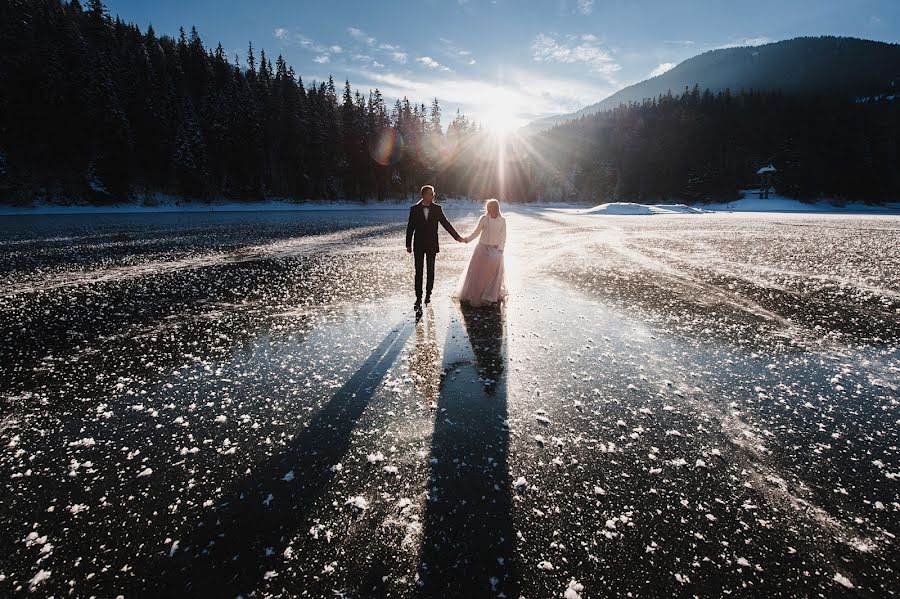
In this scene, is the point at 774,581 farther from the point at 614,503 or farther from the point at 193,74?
the point at 193,74

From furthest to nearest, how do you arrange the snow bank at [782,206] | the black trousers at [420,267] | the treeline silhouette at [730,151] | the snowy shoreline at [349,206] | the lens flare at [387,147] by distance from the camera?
the treeline silhouette at [730,151] → the lens flare at [387,147] → the snow bank at [782,206] → the snowy shoreline at [349,206] → the black trousers at [420,267]

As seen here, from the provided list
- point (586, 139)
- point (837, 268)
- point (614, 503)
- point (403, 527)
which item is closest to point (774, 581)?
point (614, 503)

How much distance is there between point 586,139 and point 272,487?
5110 inches

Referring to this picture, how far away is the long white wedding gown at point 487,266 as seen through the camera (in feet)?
26.2

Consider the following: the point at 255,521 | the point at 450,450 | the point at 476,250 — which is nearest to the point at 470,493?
the point at 450,450

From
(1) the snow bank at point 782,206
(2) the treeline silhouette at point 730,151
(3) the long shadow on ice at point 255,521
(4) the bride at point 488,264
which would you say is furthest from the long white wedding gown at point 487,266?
(2) the treeline silhouette at point 730,151

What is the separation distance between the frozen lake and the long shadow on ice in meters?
0.02

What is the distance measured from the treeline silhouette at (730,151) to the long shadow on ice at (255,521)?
317 feet

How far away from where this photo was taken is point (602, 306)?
8.02m

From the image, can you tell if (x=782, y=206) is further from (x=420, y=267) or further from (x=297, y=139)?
(x=420, y=267)

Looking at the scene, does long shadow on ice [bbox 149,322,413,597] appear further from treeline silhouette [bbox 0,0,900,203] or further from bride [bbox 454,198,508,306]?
treeline silhouette [bbox 0,0,900,203]

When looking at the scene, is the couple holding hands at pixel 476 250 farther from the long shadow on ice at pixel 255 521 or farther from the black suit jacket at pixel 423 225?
the long shadow on ice at pixel 255 521

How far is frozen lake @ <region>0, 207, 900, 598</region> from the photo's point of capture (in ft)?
7.76

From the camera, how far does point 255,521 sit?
2.71m
